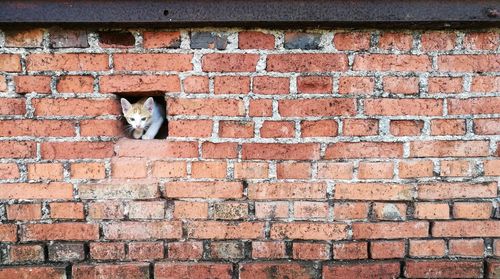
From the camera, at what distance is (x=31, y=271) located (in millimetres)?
2012

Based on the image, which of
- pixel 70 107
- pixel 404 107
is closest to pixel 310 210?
pixel 404 107

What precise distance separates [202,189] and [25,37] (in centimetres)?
103

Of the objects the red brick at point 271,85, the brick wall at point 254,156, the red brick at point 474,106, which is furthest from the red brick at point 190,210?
the red brick at point 474,106

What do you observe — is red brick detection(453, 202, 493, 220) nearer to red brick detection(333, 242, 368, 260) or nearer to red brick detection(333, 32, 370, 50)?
red brick detection(333, 242, 368, 260)

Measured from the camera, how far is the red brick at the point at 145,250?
202 cm

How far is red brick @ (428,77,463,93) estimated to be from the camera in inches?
76.8

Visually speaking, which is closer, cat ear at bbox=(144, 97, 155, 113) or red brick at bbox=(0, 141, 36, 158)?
red brick at bbox=(0, 141, 36, 158)

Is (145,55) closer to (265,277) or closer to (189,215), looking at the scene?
(189,215)

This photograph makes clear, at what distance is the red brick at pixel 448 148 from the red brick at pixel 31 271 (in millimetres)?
1733

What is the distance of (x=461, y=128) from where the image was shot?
1.97 meters

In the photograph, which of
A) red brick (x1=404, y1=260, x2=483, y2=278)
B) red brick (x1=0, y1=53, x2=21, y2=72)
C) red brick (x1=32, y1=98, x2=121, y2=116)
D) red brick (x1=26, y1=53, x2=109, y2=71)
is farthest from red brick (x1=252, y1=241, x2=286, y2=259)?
red brick (x1=0, y1=53, x2=21, y2=72)

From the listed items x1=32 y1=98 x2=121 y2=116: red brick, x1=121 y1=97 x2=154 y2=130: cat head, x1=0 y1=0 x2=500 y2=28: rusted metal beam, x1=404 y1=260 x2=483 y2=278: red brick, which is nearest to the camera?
x1=0 y1=0 x2=500 y2=28: rusted metal beam

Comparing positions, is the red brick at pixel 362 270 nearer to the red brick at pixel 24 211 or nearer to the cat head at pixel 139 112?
the cat head at pixel 139 112

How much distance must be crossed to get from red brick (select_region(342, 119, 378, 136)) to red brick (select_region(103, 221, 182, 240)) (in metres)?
0.89
